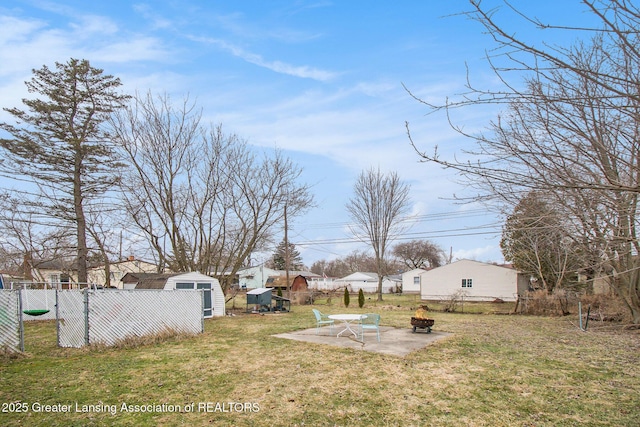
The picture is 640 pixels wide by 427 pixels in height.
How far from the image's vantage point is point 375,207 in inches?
1241

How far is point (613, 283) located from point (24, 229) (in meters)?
27.6

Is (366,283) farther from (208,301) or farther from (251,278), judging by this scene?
(208,301)

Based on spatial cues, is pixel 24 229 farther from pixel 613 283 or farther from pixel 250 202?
pixel 613 283

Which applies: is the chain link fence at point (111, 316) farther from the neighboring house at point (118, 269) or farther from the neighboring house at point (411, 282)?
the neighboring house at point (411, 282)

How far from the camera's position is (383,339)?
1050cm

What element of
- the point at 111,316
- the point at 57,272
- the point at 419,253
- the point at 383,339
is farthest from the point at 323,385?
the point at 419,253

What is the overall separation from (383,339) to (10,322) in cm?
913

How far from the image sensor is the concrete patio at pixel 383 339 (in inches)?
360

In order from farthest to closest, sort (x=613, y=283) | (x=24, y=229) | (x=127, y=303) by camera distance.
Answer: (x=24, y=229) < (x=613, y=283) < (x=127, y=303)

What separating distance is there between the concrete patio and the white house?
64.3ft

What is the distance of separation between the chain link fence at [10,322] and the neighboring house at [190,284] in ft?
25.3

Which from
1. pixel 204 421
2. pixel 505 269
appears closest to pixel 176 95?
pixel 204 421

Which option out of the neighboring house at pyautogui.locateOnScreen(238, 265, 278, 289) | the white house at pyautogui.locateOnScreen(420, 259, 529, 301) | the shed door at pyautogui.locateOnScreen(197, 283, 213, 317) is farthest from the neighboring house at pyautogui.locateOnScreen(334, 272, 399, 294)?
the shed door at pyautogui.locateOnScreen(197, 283, 213, 317)

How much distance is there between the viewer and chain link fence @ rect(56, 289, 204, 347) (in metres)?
9.43
